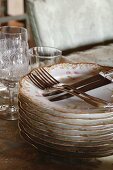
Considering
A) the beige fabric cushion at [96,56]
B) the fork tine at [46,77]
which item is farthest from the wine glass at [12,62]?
the beige fabric cushion at [96,56]

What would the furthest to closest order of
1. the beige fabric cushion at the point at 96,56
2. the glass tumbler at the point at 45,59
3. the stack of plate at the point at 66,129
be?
the beige fabric cushion at the point at 96,56 → the glass tumbler at the point at 45,59 → the stack of plate at the point at 66,129

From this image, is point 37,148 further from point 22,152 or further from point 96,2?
point 96,2

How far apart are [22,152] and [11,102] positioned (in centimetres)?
19

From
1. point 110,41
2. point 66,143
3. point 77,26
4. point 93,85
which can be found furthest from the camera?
→ point 110,41

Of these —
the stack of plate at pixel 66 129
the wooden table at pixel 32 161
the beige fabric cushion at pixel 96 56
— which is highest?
the stack of plate at pixel 66 129

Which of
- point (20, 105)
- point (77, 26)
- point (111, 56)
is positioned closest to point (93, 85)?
point (20, 105)

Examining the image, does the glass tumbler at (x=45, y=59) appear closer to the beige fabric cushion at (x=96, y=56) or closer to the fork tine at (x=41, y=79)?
the fork tine at (x=41, y=79)

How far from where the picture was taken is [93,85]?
0.73 meters

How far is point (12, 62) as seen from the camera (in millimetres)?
814

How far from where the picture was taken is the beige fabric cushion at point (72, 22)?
4.57ft

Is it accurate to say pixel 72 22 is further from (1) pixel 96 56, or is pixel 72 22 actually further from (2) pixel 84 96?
(2) pixel 84 96

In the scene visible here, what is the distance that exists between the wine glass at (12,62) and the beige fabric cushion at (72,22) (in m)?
0.54

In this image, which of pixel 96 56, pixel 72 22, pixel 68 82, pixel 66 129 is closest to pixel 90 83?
pixel 68 82

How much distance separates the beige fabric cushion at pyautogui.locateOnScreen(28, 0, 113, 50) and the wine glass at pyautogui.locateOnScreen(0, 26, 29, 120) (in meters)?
0.54
